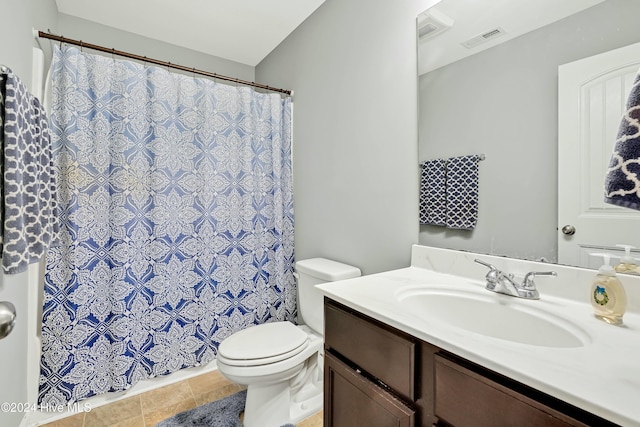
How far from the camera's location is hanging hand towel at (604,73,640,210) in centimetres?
47

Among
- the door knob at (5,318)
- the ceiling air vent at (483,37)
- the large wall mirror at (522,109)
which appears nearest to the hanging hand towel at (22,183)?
the door knob at (5,318)

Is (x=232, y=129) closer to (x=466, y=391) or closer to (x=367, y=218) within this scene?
(x=367, y=218)

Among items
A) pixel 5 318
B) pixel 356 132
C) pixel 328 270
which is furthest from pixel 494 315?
pixel 5 318

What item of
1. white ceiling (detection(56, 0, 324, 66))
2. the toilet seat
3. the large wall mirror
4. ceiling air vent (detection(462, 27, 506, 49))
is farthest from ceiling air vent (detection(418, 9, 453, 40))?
the toilet seat

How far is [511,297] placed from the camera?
928 mm

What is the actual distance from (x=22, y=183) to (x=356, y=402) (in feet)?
4.51

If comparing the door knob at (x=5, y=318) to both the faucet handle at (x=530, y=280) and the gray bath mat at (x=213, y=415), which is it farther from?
the faucet handle at (x=530, y=280)

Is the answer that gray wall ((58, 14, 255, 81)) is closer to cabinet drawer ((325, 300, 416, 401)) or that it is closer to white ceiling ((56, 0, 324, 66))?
white ceiling ((56, 0, 324, 66))

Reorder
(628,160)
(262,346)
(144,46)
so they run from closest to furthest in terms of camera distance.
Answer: (628,160), (262,346), (144,46)

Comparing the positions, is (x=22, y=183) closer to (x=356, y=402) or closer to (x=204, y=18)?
(x=356, y=402)

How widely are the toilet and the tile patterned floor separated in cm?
14

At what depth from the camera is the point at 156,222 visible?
1779mm

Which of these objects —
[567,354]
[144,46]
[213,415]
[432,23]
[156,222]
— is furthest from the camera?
[144,46]

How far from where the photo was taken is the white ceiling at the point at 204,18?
1874 mm
